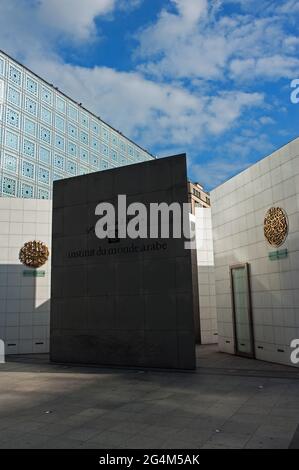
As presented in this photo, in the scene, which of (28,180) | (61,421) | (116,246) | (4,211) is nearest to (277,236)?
(116,246)

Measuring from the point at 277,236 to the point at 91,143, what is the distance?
2615 cm

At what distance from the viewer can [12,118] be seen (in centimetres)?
3053

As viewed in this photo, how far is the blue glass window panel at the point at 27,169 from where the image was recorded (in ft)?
103

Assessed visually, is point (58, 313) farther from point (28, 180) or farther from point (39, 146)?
point (39, 146)

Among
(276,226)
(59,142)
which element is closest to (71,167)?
(59,142)

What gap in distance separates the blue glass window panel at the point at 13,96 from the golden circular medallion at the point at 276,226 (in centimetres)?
2258

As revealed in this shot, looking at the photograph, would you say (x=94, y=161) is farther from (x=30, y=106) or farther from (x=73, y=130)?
(x=30, y=106)

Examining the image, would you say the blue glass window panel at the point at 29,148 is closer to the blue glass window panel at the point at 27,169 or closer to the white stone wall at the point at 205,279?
the blue glass window panel at the point at 27,169

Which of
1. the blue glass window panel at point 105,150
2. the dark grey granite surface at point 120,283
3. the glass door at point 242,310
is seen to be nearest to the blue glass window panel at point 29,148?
the blue glass window panel at point 105,150

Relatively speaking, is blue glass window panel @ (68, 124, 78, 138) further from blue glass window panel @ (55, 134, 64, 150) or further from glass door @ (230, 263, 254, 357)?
glass door @ (230, 263, 254, 357)

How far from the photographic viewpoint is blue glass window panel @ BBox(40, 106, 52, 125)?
111ft

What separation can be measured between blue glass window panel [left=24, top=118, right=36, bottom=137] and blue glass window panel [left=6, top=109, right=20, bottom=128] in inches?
33.0

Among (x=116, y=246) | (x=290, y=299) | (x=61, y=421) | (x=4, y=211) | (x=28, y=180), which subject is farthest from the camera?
(x=28, y=180)

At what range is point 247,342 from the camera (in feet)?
65.1
